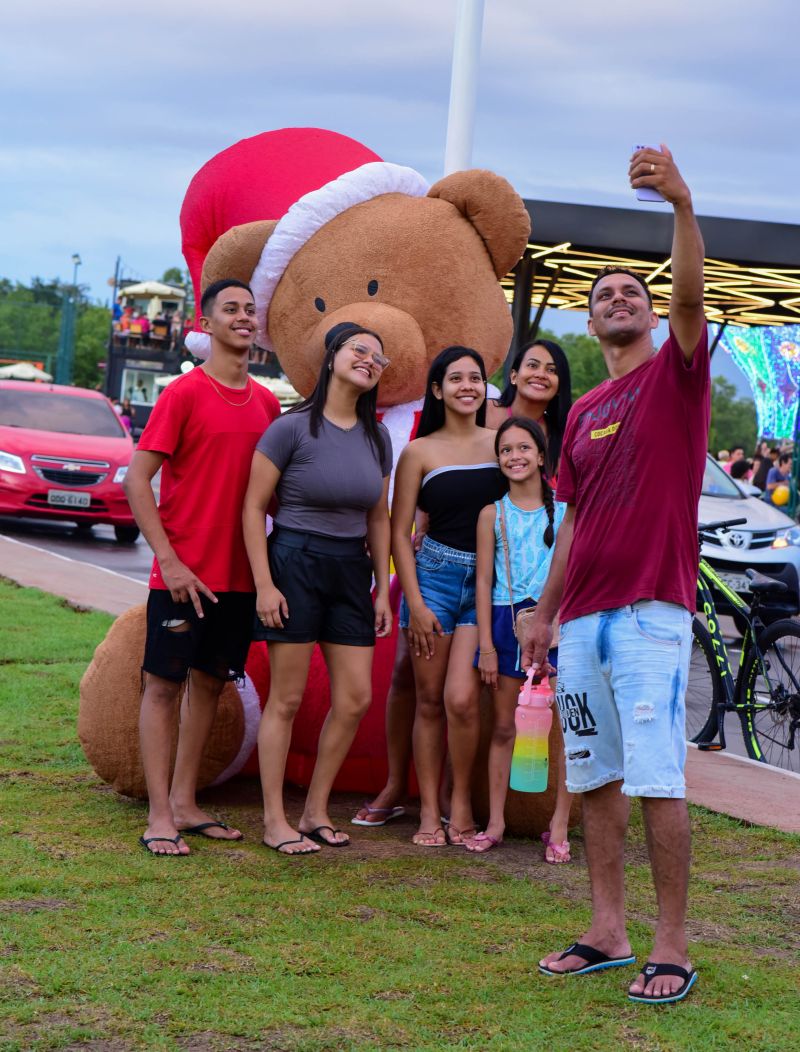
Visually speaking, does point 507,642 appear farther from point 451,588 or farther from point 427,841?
point 427,841

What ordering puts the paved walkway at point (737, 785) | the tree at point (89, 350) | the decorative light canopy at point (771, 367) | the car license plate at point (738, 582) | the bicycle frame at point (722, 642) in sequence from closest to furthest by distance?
1. the paved walkway at point (737, 785)
2. the bicycle frame at point (722, 642)
3. the car license plate at point (738, 582)
4. the decorative light canopy at point (771, 367)
5. the tree at point (89, 350)

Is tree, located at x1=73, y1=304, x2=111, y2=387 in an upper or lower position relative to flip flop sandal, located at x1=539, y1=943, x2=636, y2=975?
upper

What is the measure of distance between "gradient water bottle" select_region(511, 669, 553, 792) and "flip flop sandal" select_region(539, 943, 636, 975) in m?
1.05

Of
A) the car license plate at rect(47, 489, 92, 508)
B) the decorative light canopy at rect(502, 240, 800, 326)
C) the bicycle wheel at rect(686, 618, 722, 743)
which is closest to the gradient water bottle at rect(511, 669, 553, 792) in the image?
the bicycle wheel at rect(686, 618, 722, 743)

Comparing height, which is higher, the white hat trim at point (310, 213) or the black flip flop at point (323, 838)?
the white hat trim at point (310, 213)

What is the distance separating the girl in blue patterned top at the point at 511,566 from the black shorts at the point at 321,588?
0.42 metres

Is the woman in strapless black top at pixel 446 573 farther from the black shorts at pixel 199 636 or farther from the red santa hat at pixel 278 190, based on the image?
the red santa hat at pixel 278 190

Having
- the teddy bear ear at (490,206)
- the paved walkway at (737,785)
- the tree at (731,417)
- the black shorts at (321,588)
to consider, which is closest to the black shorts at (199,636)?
the black shorts at (321,588)

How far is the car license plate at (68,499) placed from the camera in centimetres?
1456

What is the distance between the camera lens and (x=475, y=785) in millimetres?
5184

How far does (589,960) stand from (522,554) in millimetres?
1609

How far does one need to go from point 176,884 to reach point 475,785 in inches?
52.2

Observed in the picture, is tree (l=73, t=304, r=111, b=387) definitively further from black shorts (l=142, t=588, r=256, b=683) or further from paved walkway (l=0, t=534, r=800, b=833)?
black shorts (l=142, t=588, r=256, b=683)

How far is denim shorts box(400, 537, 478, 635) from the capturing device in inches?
196
